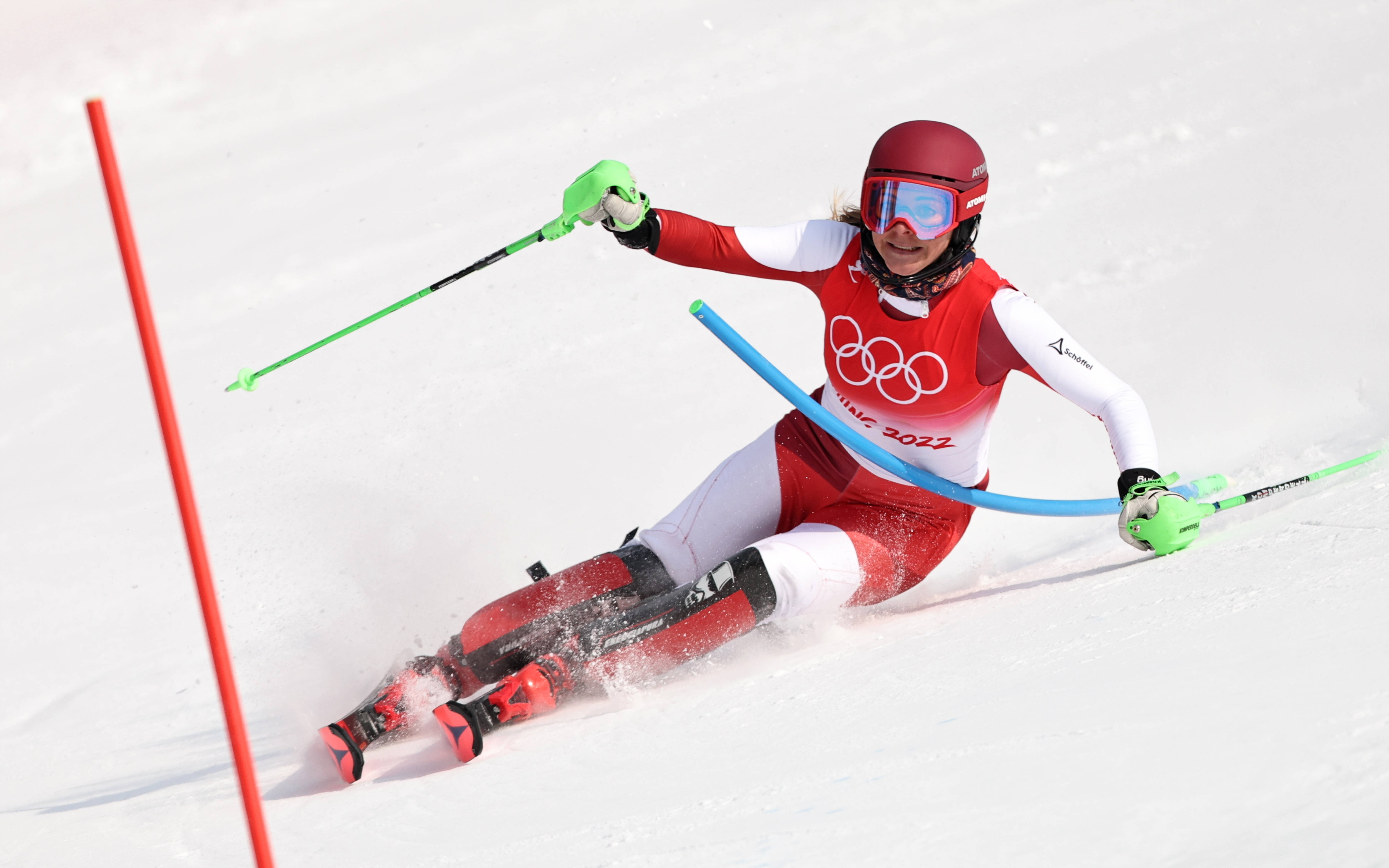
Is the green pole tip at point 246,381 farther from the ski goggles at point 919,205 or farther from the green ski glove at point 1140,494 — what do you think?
the green ski glove at point 1140,494

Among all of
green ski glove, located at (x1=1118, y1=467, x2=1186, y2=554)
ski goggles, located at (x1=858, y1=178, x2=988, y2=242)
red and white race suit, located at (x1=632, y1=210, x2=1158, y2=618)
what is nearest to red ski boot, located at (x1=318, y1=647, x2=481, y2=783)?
red and white race suit, located at (x1=632, y1=210, x2=1158, y2=618)

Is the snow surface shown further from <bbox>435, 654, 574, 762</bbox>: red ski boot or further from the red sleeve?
the red sleeve

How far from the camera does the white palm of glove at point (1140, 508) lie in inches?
107

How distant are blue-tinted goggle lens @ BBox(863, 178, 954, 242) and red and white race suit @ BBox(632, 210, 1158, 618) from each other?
168 mm

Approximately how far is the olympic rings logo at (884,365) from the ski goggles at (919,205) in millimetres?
271

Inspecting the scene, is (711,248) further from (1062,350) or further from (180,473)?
(180,473)

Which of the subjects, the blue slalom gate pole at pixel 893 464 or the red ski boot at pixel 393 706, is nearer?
the red ski boot at pixel 393 706

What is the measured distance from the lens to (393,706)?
273 cm

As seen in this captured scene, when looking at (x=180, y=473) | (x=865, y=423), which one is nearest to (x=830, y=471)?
(x=865, y=423)

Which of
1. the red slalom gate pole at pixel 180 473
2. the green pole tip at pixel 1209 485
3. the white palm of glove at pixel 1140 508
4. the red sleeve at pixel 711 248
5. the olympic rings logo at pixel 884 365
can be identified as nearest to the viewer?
the red slalom gate pole at pixel 180 473

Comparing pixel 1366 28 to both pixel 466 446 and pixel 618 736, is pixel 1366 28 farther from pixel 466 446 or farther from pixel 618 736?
pixel 618 736

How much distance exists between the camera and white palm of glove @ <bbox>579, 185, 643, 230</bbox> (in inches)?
120

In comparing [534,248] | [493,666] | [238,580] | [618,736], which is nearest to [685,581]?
[493,666]

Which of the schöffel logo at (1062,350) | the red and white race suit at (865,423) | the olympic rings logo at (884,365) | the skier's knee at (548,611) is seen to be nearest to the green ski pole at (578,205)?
the red and white race suit at (865,423)
